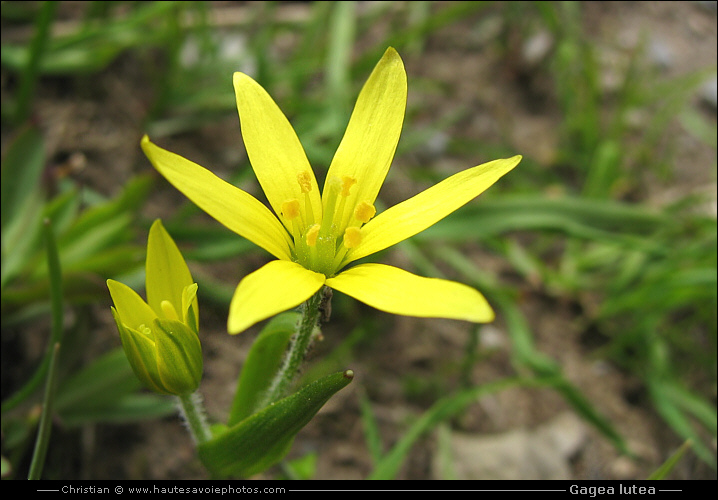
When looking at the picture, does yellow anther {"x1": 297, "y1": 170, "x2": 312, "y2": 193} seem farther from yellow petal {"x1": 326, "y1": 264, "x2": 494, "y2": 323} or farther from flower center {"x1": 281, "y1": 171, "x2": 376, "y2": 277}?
yellow petal {"x1": 326, "y1": 264, "x2": 494, "y2": 323}

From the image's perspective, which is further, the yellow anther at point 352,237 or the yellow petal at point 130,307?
the yellow anther at point 352,237

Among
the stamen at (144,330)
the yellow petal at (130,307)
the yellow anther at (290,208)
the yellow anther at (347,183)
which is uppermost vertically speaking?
the yellow anther at (347,183)

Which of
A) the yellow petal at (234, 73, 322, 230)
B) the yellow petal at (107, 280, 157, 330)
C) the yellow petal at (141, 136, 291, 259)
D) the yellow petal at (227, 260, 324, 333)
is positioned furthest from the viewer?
the yellow petal at (234, 73, 322, 230)

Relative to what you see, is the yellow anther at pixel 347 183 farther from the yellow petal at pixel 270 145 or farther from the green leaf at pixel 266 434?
the green leaf at pixel 266 434

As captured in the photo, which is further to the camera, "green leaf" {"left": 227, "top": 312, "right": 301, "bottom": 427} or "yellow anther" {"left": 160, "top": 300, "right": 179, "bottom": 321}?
"green leaf" {"left": 227, "top": 312, "right": 301, "bottom": 427}

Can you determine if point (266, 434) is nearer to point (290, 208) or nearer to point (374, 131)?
point (290, 208)

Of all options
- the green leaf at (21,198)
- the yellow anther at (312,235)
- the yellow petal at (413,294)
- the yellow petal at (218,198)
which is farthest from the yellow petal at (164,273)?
the green leaf at (21,198)

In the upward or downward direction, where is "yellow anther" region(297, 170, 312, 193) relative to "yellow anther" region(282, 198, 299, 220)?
upward

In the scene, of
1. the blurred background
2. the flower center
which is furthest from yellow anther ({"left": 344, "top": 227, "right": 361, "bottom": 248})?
the blurred background
